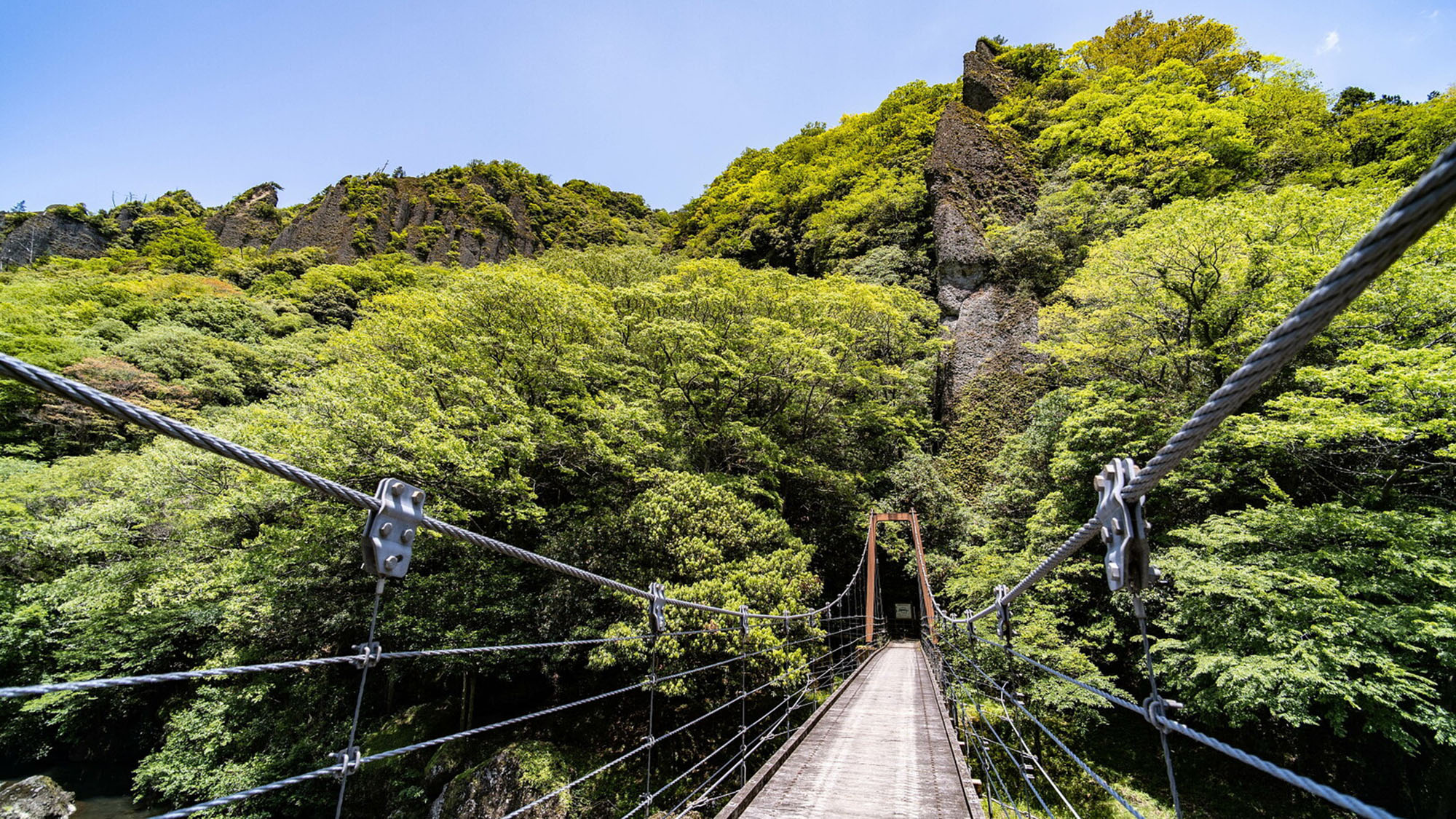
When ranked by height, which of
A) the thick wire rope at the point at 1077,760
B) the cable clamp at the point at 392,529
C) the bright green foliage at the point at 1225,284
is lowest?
the thick wire rope at the point at 1077,760

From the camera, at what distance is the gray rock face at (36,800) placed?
27.7ft

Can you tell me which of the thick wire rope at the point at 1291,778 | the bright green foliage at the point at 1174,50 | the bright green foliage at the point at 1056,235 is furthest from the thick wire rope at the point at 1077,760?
the bright green foliage at the point at 1174,50

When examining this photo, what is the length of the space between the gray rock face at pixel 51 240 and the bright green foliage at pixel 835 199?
1366 inches

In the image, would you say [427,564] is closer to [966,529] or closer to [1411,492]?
[966,529]

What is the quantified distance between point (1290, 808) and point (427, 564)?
41.9 feet

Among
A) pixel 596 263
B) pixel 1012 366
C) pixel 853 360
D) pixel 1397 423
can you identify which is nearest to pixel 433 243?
pixel 596 263

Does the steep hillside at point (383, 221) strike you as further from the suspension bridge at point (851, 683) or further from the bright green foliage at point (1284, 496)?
the bright green foliage at point (1284, 496)

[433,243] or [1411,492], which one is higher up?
[433,243]

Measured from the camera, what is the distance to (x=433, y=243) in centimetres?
3122

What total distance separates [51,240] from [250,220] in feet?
29.7

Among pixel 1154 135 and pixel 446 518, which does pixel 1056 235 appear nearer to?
pixel 1154 135

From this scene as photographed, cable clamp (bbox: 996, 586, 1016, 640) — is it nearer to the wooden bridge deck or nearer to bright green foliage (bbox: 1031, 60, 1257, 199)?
the wooden bridge deck

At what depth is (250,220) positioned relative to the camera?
117ft

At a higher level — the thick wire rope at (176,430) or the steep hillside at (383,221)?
the steep hillside at (383,221)
